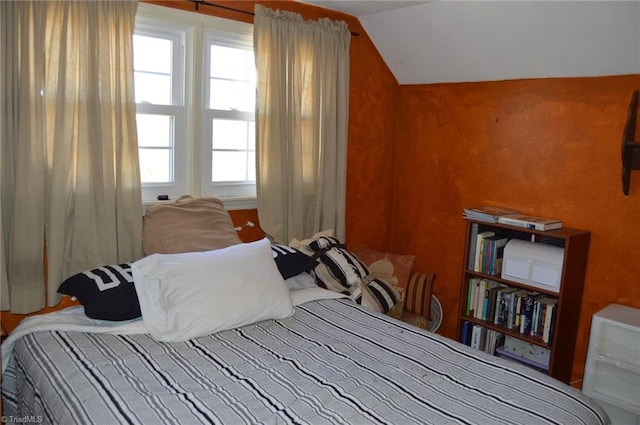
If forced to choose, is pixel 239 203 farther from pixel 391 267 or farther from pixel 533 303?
pixel 533 303

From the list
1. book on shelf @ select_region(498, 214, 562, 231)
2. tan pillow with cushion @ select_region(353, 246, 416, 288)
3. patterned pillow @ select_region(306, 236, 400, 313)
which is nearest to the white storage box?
book on shelf @ select_region(498, 214, 562, 231)

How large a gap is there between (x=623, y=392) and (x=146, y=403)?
2402mm

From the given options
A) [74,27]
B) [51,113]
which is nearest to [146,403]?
[51,113]

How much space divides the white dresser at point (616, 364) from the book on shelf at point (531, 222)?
522mm

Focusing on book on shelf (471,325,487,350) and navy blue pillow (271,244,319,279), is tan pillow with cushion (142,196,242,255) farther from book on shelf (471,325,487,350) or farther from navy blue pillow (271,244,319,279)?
book on shelf (471,325,487,350)

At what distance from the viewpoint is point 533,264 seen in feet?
9.78

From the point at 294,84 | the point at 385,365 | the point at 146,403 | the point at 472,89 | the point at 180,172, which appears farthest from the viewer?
the point at 472,89

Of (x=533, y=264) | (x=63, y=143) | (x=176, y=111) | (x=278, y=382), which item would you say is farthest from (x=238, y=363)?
(x=533, y=264)

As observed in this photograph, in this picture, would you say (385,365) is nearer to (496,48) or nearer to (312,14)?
(496,48)

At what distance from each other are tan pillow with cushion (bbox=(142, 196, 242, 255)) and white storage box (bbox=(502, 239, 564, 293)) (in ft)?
5.22

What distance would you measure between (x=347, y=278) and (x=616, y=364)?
145cm

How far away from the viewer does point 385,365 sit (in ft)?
6.52

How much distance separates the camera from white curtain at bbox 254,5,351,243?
3053mm

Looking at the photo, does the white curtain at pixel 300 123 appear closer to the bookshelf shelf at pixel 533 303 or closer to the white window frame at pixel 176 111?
the white window frame at pixel 176 111
